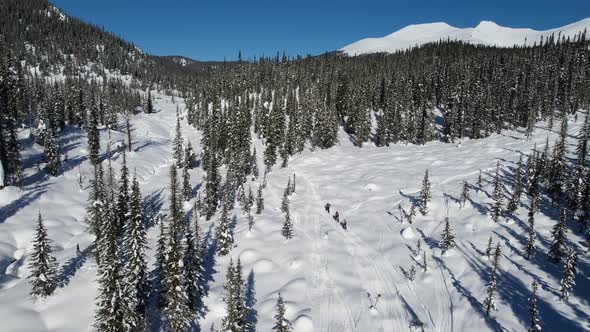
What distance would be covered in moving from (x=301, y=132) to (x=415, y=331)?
220ft

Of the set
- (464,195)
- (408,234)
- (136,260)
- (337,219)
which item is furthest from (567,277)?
(136,260)

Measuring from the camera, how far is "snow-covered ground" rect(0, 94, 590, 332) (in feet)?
89.4

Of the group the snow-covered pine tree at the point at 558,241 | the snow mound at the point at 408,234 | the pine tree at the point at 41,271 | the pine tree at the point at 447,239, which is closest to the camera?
the snow-covered pine tree at the point at 558,241

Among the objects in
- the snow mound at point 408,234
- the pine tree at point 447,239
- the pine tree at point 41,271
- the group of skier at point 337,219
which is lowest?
the pine tree at point 41,271

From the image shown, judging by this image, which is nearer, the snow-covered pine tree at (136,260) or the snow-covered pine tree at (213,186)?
the snow-covered pine tree at (136,260)

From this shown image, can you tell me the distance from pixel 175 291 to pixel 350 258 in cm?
1751

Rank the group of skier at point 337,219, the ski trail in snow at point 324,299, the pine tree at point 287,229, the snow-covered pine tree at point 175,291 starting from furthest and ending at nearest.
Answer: the group of skier at point 337,219, the pine tree at point 287,229, the ski trail in snow at point 324,299, the snow-covered pine tree at point 175,291

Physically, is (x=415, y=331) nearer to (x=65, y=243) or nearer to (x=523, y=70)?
(x=65, y=243)

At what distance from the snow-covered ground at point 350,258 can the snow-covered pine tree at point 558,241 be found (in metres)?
0.93

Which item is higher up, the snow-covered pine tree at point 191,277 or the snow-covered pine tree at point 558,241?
the snow-covered pine tree at point 558,241

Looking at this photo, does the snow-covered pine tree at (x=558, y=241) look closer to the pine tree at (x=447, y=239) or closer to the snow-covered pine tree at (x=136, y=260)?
the pine tree at (x=447, y=239)

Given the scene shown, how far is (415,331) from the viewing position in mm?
25109

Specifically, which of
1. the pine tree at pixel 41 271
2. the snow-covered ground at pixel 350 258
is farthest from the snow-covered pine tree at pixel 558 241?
the pine tree at pixel 41 271

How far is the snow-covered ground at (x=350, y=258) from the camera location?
27250mm
